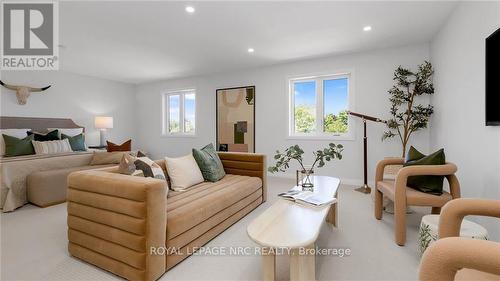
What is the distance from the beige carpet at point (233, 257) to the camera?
1528mm

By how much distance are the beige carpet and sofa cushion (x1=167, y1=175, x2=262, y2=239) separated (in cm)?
29

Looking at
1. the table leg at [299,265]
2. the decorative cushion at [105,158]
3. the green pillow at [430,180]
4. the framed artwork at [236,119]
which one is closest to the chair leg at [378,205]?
the green pillow at [430,180]

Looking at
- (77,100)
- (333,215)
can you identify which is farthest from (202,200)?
(77,100)

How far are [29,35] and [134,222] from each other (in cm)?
340

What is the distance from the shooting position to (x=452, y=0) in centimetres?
233

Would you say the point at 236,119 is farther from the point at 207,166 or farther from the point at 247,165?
the point at 207,166

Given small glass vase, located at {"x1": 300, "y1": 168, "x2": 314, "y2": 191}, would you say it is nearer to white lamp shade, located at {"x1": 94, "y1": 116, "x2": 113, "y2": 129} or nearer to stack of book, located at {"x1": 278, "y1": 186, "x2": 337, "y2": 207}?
stack of book, located at {"x1": 278, "y1": 186, "x2": 337, "y2": 207}

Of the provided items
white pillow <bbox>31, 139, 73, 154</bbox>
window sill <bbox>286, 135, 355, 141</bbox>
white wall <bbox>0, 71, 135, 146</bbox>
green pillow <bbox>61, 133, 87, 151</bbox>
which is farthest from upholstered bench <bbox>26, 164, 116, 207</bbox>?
window sill <bbox>286, 135, 355, 141</bbox>

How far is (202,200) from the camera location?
189 centimetres

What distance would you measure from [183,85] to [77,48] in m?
2.41

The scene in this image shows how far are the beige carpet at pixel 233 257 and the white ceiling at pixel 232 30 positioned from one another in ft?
7.88

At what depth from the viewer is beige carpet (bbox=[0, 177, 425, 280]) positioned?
5.01 ft

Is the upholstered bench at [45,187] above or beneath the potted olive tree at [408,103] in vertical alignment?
beneath

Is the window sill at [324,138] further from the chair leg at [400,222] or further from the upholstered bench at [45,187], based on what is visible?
the upholstered bench at [45,187]
